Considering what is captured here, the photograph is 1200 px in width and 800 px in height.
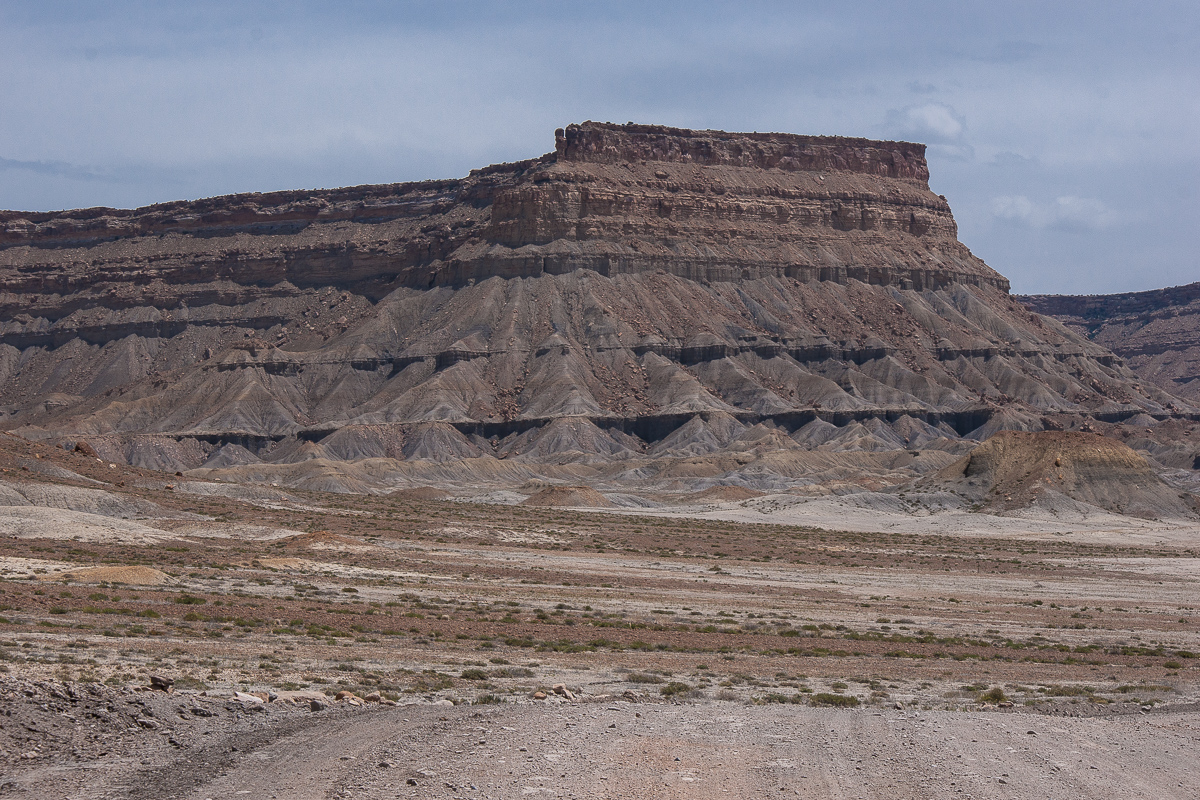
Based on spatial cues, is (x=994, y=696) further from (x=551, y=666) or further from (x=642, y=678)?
(x=551, y=666)

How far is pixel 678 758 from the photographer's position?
16078 mm

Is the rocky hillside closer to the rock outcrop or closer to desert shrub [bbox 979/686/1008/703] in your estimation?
the rock outcrop

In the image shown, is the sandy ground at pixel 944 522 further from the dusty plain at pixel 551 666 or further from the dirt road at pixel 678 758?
the dirt road at pixel 678 758

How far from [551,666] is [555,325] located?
11902cm

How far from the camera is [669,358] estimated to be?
14238 cm

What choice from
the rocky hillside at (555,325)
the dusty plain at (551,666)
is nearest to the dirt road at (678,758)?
the dusty plain at (551,666)

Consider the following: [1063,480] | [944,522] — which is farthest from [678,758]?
[1063,480]

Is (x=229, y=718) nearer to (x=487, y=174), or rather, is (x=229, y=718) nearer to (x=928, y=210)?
(x=487, y=174)

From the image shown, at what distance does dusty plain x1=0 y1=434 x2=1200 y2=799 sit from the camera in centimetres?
1534

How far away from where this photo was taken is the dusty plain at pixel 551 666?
15.3m

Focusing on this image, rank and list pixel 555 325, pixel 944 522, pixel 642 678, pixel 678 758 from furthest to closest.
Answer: pixel 555 325, pixel 944 522, pixel 642 678, pixel 678 758

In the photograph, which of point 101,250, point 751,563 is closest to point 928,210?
point 101,250

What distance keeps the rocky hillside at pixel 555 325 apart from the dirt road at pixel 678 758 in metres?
86.2

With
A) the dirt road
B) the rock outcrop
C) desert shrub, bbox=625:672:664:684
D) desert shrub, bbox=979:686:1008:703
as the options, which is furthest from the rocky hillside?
the dirt road
